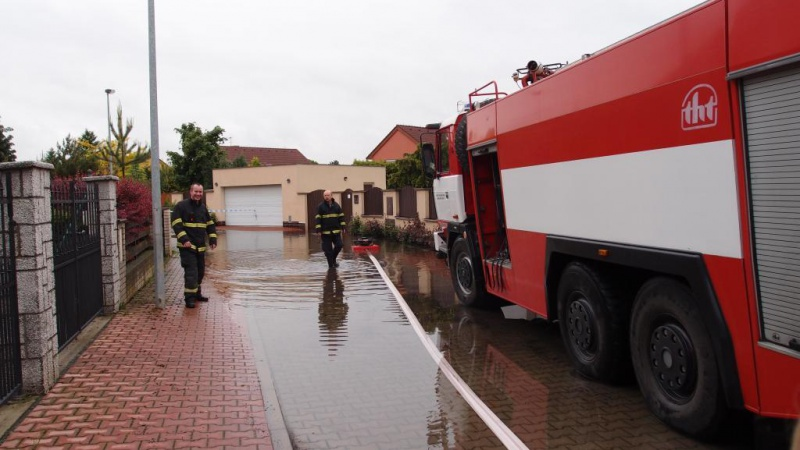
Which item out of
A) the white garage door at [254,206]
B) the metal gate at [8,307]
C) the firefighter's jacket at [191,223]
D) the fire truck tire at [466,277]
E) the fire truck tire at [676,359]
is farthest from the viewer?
the white garage door at [254,206]

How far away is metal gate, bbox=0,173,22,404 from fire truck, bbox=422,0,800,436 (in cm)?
474

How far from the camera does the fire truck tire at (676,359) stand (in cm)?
402

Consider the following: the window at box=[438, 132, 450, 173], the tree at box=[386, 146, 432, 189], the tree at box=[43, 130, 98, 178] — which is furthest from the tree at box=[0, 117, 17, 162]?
the window at box=[438, 132, 450, 173]

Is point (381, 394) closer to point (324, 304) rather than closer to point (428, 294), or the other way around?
point (324, 304)

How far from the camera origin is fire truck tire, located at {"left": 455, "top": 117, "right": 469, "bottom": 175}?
8.52 meters

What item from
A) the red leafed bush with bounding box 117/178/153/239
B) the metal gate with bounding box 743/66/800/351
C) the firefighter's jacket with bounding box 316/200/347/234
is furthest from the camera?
the firefighter's jacket with bounding box 316/200/347/234

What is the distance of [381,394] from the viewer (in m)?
5.55

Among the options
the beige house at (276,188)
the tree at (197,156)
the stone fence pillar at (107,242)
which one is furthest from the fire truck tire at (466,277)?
the tree at (197,156)

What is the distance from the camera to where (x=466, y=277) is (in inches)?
360

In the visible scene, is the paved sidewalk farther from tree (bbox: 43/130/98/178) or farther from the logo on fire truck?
tree (bbox: 43/130/98/178)

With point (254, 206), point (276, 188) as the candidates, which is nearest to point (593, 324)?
point (276, 188)

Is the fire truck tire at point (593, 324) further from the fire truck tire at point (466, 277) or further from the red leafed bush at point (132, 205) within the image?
the red leafed bush at point (132, 205)

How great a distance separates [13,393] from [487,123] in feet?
18.2

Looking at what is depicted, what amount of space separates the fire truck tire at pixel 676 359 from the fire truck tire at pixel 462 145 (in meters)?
4.14
